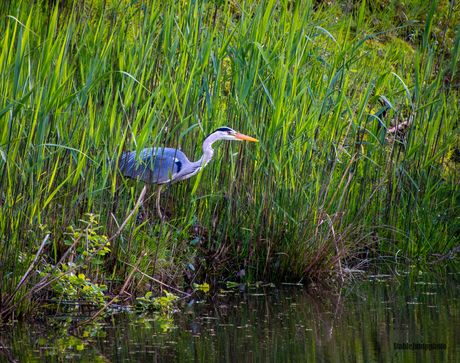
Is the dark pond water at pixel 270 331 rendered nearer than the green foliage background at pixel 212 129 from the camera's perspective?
Yes

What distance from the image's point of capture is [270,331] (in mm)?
2871

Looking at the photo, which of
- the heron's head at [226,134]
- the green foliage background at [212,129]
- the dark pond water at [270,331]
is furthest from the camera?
the heron's head at [226,134]

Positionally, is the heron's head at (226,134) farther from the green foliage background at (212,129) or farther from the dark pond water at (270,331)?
the dark pond water at (270,331)

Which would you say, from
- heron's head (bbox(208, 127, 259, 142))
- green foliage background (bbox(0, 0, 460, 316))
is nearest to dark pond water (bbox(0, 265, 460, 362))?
green foliage background (bbox(0, 0, 460, 316))

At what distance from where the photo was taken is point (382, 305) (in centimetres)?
345

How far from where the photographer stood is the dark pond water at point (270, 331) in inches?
96.0

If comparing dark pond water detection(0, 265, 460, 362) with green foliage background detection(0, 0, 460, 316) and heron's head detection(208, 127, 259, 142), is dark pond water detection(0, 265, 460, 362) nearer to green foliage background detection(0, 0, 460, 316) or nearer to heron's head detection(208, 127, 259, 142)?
green foliage background detection(0, 0, 460, 316)

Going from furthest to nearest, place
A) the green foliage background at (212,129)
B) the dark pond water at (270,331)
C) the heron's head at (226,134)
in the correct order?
the heron's head at (226,134)
the green foliage background at (212,129)
the dark pond water at (270,331)

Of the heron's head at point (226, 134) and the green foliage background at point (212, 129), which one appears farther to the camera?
the heron's head at point (226, 134)

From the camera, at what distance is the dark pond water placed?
96.0 inches

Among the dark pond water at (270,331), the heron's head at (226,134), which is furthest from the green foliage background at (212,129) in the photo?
the dark pond water at (270,331)

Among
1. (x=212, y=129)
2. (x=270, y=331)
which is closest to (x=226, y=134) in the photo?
(x=212, y=129)

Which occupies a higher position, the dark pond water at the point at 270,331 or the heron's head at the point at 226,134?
the heron's head at the point at 226,134

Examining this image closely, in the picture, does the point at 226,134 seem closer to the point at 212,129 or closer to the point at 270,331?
the point at 212,129
